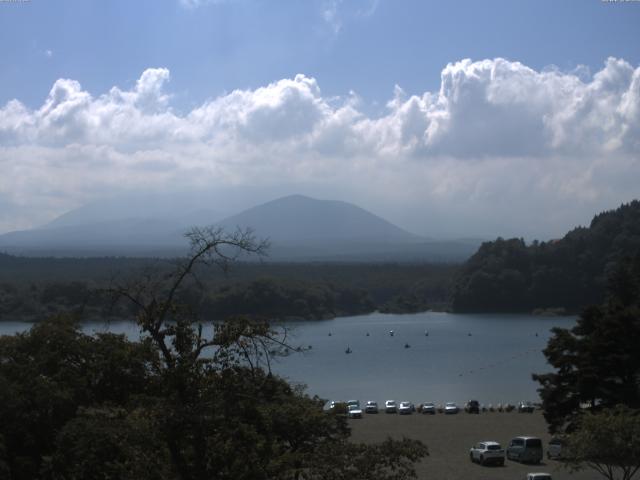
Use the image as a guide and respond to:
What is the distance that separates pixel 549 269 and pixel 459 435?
40.1 metres

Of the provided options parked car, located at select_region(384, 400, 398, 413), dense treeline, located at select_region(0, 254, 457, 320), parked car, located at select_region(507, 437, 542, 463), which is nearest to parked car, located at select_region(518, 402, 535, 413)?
parked car, located at select_region(384, 400, 398, 413)

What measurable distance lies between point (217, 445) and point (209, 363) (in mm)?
403

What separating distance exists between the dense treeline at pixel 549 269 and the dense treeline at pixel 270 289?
596 cm

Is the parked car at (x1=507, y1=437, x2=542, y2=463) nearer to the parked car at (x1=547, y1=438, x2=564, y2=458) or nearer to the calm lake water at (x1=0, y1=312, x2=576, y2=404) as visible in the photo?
the parked car at (x1=547, y1=438, x2=564, y2=458)

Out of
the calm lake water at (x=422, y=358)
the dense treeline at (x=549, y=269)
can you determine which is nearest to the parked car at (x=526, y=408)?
the calm lake water at (x=422, y=358)

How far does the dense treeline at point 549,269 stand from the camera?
5372 centimetres

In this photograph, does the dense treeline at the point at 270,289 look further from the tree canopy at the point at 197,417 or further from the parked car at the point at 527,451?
the tree canopy at the point at 197,417

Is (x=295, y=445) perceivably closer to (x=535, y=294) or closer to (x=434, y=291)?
(x=535, y=294)

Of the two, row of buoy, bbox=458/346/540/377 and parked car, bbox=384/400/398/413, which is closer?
parked car, bbox=384/400/398/413

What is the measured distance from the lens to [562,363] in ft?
43.7

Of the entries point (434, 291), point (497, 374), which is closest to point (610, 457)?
point (497, 374)

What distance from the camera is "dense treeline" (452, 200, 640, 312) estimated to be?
53.7 metres

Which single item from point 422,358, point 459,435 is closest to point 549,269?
point 422,358

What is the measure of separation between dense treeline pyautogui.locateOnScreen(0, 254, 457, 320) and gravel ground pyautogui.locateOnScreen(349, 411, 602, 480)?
546 inches
